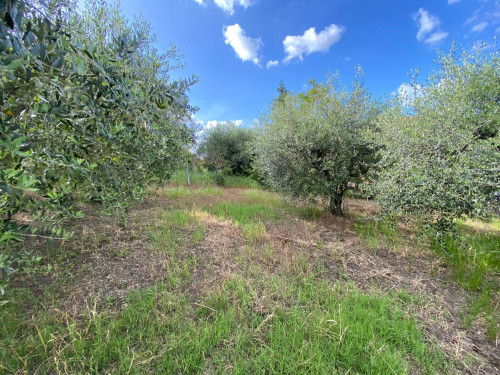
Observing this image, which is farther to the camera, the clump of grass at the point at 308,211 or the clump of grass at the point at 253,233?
the clump of grass at the point at 308,211

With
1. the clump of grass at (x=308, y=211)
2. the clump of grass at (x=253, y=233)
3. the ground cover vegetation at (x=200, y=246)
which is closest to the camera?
the ground cover vegetation at (x=200, y=246)

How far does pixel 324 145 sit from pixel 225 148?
9.22 m

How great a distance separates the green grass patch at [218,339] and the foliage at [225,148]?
11.1 m

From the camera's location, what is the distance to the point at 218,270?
251 centimetres

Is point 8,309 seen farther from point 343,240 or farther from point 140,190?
point 343,240

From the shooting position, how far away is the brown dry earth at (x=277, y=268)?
1.79 m

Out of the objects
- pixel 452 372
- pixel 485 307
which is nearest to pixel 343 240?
pixel 485 307

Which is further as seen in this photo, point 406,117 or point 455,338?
point 406,117

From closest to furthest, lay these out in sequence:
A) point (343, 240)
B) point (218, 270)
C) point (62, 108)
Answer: point (62, 108)
point (218, 270)
point (343, 240)

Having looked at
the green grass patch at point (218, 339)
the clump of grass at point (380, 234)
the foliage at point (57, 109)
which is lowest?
the green grass patch at point (218, 339)

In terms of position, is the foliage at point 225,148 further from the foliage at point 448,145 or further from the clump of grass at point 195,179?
the foliage at point 448,145

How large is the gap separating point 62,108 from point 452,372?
3144 mm

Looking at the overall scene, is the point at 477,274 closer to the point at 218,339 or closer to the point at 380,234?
the point at 380,234

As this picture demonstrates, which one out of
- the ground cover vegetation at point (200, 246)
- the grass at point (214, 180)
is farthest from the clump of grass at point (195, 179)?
the ground cover vegetation at point (200, 246)
